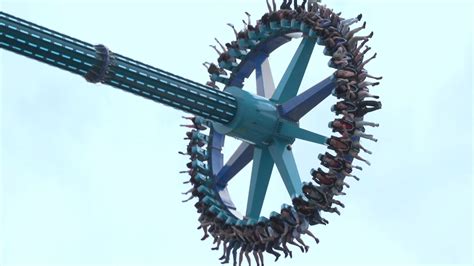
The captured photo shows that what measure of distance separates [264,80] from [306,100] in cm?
307

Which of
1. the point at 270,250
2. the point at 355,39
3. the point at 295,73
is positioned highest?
the point at 295,73

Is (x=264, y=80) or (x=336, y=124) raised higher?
(x=264, y=80)

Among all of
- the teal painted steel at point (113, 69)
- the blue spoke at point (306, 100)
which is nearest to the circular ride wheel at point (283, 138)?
the blue spoke at point (306, 100)

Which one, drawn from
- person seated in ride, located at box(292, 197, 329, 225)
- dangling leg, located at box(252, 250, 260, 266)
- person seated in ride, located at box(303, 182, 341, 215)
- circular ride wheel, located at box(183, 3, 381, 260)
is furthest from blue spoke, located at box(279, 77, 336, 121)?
dangling leg, located at box(252, 250, 260, 266)

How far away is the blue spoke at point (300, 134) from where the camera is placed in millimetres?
56719

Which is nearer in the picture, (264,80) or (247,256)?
(247,256)

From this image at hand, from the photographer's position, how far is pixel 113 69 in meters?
55.4

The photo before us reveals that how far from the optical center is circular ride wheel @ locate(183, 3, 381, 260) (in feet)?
182

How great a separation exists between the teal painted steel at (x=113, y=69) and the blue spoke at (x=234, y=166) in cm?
225

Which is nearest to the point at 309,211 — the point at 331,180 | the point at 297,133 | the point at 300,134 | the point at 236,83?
the point at 331,180

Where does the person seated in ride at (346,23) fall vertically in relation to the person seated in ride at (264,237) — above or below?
above

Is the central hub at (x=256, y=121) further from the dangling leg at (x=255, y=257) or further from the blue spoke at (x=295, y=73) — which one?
the dangling leg at (x=255, y=257)

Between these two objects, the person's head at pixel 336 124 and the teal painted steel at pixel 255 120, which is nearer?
the person's head at pixel 336 124

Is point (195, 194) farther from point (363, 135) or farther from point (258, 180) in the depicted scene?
point (363, 135)
